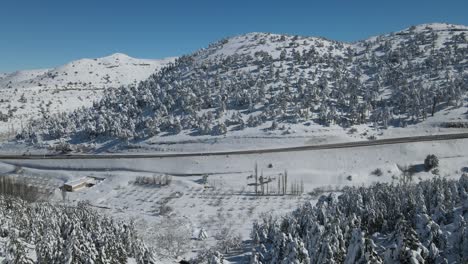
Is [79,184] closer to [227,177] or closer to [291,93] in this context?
[227,177]

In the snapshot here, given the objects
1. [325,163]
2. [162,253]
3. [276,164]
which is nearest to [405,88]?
[325,163]

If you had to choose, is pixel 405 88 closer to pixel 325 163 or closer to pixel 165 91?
pixel 325 163

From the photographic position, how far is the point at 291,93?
14575cm

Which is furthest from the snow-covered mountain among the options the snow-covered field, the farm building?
the farm building

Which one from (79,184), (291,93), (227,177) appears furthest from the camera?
(291,93)

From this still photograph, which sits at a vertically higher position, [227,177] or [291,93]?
[291,93]

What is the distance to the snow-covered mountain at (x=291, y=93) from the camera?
128 meters

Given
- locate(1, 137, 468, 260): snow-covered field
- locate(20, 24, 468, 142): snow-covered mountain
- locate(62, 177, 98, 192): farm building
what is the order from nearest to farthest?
locate(1, 137, 468, 260): snow-covered field < locate(62, 177, 98, 192): farm building < locate(20, 24, 468, 142): snow-covered mountain

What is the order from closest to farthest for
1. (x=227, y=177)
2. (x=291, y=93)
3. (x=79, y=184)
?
(x=227, y=177) < (x=79, y=184) < (x=291, y=93)

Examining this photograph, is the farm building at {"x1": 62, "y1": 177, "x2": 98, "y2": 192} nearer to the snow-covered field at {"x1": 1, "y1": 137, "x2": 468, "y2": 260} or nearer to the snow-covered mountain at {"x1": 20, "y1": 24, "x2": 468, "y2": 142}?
the snow-covered field at {"x1": 1, "y1": 137, "x2": 468, "y2": 260}

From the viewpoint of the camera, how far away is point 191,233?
7394 cm

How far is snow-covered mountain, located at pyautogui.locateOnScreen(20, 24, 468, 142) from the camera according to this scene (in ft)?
421

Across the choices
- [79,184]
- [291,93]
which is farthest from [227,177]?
[291,93]

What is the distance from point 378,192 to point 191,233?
35046 mm
